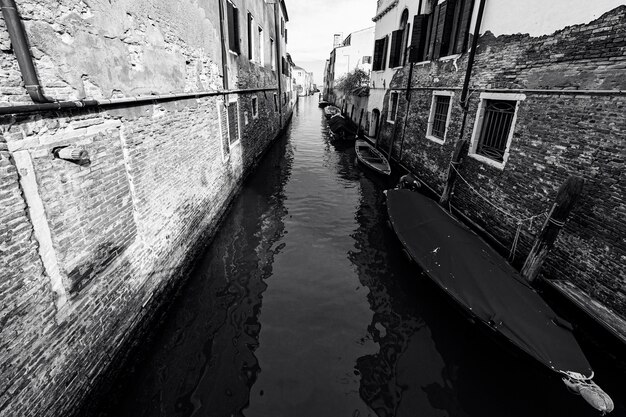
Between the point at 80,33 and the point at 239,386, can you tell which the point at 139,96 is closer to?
the point at 80,33

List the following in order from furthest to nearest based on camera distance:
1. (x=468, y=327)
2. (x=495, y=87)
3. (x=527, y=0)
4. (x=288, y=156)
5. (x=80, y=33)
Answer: (x=288, y=156) < (x=495, y=87) < (x=527, y=0) < (x=468, y=327) < (x=80, y=33)

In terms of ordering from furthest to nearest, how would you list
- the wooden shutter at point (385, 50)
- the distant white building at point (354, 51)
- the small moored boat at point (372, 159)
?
the distant white building at point (354, 51) → the wooden shutter at point (385, 50) → the small moored boat at point (372, 159)

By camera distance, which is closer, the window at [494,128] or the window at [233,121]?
the window at [494,128]

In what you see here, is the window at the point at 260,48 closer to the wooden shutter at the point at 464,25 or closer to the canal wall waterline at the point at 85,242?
the wooden shutter at the point at 464,25

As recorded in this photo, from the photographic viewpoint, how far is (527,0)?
221 inches

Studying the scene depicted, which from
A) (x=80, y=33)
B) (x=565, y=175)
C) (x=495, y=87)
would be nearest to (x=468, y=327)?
(x=565, y=175)

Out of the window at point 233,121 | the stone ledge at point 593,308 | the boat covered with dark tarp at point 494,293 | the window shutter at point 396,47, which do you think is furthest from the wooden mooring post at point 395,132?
the stone ledge at point 593,308

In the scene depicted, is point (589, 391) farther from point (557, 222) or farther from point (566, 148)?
point (566, 148)

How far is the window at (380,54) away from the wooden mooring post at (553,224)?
37.2 feet

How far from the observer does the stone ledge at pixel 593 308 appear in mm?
3912

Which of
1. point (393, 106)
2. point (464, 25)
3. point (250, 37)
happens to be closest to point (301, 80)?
point (393, 106)

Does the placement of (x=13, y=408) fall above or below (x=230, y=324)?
above

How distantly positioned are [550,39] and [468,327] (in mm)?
4796

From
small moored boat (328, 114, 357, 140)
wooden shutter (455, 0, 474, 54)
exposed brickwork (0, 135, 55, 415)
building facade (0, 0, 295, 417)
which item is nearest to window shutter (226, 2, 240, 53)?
building facade (0, 0, 295, 417)
